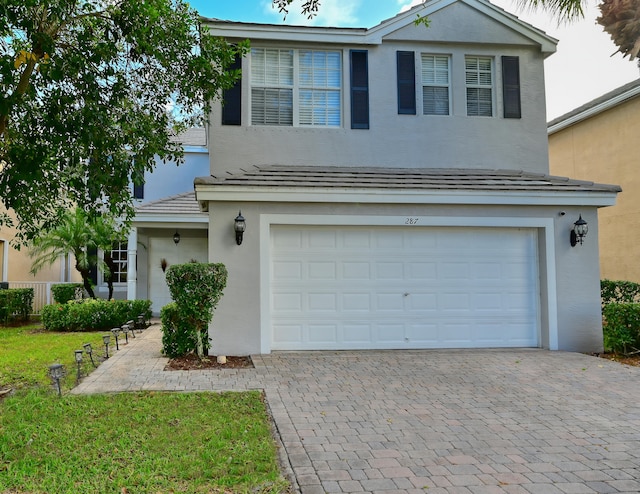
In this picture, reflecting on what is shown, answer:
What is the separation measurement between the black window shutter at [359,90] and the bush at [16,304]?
36.1 ft

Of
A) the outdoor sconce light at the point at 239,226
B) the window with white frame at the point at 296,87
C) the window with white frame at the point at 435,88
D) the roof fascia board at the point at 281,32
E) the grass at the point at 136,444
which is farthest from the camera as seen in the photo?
the window with white frame at the point at 435,88

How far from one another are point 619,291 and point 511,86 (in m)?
5.45

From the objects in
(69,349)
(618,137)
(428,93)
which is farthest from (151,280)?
(618,137)

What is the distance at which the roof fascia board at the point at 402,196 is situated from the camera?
8602mm

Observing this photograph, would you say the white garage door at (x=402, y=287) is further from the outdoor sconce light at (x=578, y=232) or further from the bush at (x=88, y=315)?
the bush at (x=88, y=315)

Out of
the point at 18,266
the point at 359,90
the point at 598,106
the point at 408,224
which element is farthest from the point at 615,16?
the point at 18,266

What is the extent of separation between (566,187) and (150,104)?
7.62 meters

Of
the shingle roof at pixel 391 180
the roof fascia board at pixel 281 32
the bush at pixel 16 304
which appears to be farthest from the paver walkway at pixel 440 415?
the bush at pixel 16 304

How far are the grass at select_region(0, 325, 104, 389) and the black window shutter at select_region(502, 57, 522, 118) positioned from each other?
10.00 m

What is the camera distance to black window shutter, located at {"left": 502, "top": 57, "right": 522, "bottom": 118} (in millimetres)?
10914

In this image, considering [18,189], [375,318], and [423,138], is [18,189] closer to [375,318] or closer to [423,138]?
[375,318]

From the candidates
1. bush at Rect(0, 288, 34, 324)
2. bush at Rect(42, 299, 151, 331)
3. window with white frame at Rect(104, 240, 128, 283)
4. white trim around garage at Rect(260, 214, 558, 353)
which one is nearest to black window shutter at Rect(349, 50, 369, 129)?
white trim around garage at Rect(260, 214, 558, 353)

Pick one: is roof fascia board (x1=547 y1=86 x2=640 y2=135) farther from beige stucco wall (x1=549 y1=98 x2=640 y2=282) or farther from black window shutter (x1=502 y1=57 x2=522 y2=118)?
black window shutter (x1=502 y1=57 x2=522 y2=118)

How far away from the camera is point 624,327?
8.87 metres
